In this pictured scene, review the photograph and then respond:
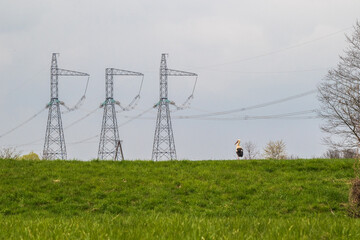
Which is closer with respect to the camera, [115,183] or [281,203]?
[281,203]

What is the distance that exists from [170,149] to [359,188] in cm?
4419

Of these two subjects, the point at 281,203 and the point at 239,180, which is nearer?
the point at 281,203

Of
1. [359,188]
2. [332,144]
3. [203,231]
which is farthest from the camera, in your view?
[332,144]

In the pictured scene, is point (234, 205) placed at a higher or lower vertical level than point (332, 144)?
lower

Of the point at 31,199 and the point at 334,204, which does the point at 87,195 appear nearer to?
the point at 31,199

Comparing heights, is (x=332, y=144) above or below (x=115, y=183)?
above

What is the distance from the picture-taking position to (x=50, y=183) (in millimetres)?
20656

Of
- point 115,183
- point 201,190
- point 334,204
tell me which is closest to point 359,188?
point 334,204

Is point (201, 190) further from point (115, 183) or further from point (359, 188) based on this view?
point (359, 188)

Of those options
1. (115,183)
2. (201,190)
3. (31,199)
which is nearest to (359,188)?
(201,190)

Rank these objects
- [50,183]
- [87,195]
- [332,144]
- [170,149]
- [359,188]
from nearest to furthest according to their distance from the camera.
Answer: [359,188], [87,195], [50,183], [332,144], [170,149]

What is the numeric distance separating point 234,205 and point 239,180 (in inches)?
138

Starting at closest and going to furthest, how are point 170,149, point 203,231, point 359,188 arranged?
point 203,231
point 359,188
point 170,149

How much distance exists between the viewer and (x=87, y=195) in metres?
19.1
